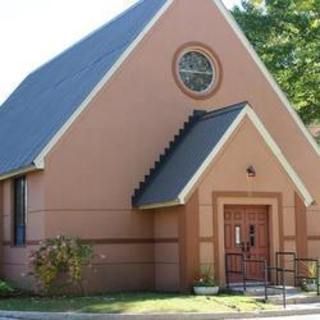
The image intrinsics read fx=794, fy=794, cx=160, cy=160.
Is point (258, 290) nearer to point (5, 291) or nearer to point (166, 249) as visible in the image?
point (166, 249)

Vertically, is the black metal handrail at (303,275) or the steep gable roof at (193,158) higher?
the steep gable roof at (193,158)

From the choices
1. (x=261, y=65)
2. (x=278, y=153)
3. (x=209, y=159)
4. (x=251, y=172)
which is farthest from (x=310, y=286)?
(x=261, y=65)

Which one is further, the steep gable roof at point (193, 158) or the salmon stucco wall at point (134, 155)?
the salmon stucco wall at point (134, 155)

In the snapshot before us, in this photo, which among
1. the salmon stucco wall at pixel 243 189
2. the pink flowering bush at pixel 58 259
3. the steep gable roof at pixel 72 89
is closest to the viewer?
the pink flowering bush at pixel 58 259

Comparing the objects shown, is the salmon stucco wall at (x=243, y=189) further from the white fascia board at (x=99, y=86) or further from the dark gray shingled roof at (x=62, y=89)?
the dark gray shingled roof at (x=62, y=89)

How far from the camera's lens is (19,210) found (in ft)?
84.6

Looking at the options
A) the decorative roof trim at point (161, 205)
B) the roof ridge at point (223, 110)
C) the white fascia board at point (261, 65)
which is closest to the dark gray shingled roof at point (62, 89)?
the white fascia board at point (261, 65)

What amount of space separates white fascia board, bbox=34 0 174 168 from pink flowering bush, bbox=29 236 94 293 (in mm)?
2380

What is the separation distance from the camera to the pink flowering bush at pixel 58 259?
21922mm

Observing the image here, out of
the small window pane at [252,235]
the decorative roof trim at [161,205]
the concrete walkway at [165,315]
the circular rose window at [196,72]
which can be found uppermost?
the circular rose window at [196,72]

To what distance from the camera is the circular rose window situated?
84.2 feet

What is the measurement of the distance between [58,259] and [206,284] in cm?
413

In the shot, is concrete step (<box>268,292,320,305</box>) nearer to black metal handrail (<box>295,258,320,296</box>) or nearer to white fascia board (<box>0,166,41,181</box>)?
black metal handrail (<box>295,258,320,296</box>)

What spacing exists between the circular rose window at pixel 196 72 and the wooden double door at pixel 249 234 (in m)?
4.49
